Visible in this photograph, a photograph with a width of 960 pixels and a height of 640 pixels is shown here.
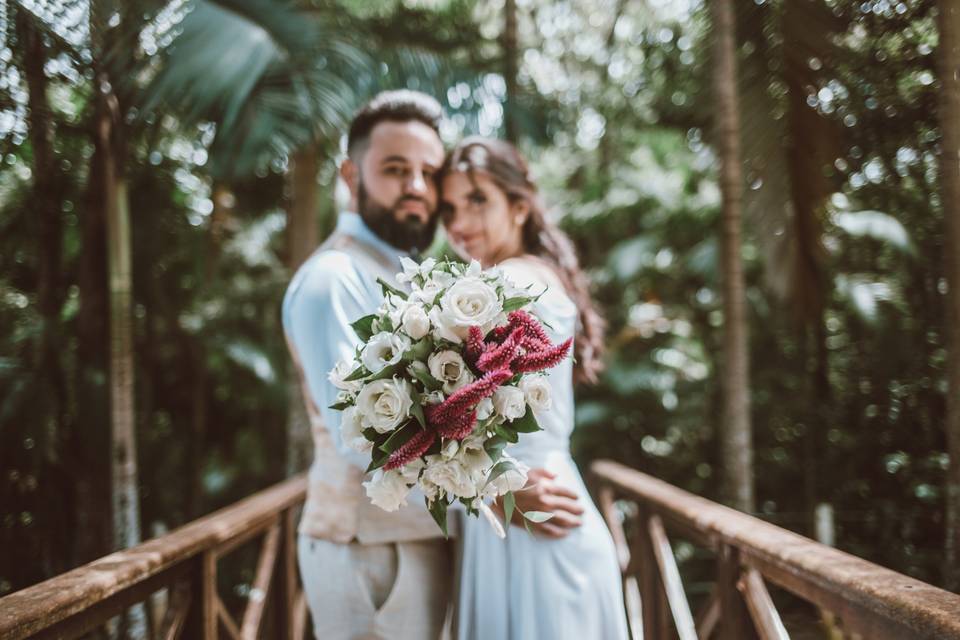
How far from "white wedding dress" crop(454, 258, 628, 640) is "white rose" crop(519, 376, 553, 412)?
1.33 feet

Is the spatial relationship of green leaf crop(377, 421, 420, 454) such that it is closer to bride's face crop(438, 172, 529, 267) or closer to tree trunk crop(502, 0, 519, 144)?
bride's face crop(438, 172, 529, 267)

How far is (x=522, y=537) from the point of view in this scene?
1885 millimetres

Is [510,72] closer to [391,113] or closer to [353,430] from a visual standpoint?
[391,113]

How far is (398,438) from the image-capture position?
136 cm

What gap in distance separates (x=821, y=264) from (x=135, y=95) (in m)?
3.27

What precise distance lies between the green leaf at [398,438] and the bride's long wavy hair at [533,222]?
3.30 ft

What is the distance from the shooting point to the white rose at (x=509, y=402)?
1355 millimetres

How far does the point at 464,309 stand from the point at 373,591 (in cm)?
99

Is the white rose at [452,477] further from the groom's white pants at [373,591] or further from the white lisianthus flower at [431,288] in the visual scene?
the groom's white pants at [373,591]

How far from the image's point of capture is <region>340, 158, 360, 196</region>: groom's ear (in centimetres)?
233

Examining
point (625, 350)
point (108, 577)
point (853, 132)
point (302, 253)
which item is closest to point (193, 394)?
point (302, 253)

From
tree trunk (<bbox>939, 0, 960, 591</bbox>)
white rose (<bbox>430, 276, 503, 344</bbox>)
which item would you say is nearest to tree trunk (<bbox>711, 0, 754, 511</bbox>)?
tree trunk (<bbox>939, 0, 960, 591</bbox>)

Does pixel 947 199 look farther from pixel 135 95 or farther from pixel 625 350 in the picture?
pixel 625 350

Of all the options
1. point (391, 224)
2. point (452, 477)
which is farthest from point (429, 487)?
point (391, 224)
